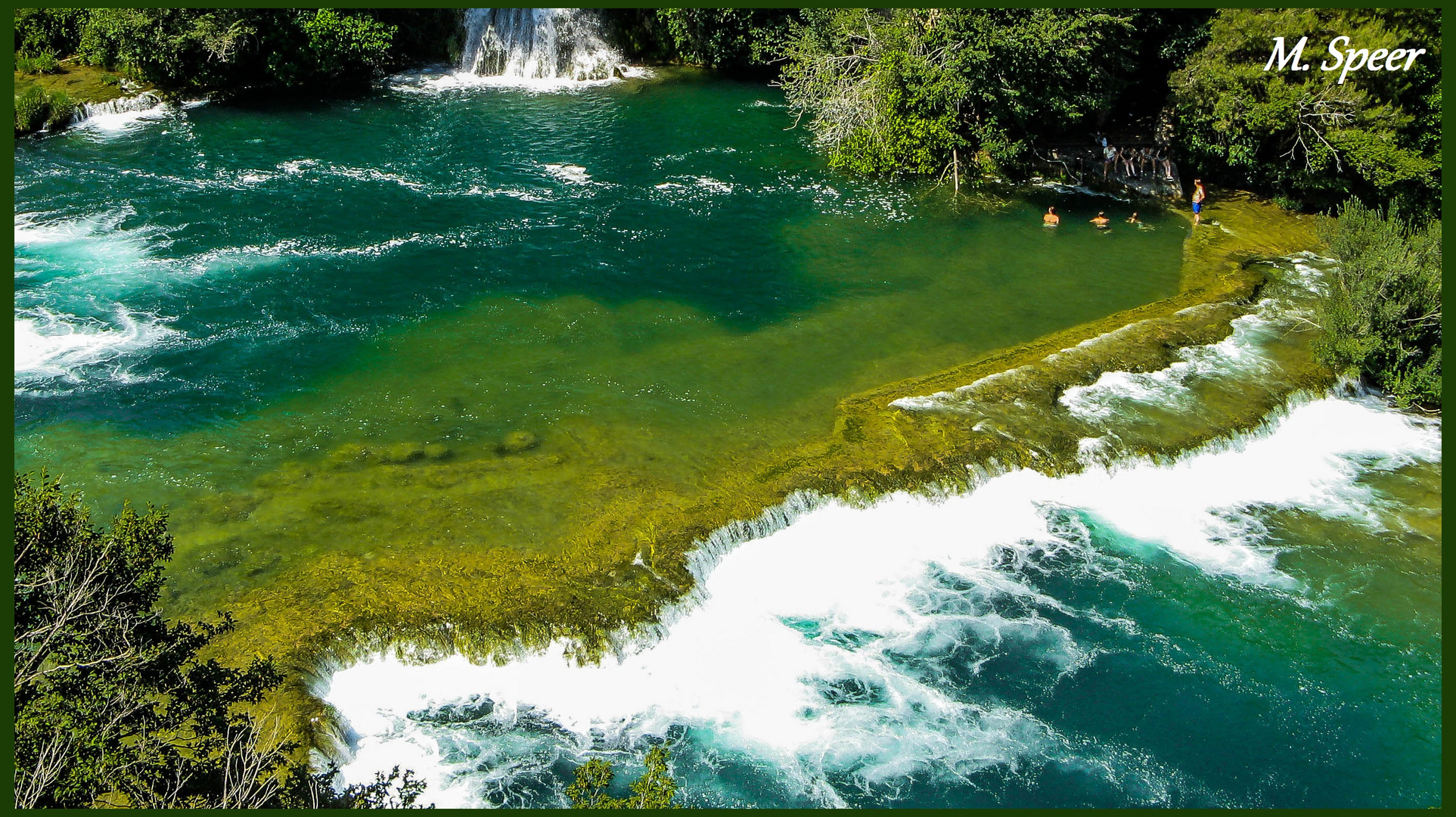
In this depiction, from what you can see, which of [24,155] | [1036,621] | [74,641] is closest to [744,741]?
[1036,621]

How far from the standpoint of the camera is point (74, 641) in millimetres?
14852

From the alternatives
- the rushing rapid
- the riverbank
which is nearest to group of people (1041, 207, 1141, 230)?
the riverbank

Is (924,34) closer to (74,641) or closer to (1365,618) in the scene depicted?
(1365,618)

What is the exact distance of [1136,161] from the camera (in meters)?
43.5

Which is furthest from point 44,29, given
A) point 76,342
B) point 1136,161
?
point 1136,161

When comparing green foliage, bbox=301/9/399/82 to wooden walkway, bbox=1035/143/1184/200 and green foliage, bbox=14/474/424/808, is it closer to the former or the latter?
wooden walkway, bbox=1035/143/1184/200

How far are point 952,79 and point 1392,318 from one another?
1664 cm

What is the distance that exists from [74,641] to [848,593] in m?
14.3

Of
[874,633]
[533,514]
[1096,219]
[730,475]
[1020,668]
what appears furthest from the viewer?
[1096,219]

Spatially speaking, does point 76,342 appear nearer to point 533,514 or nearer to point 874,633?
point 533,514

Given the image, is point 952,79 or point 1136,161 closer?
point 952,79

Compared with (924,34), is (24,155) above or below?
below

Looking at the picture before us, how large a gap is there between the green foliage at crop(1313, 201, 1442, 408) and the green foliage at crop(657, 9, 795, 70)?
29.7 metres
